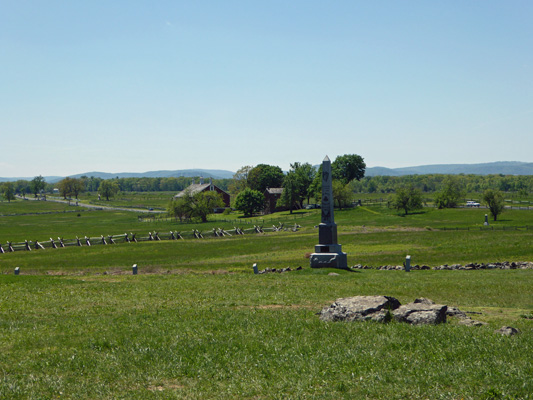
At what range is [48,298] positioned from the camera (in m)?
19.9

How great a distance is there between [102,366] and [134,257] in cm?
3482

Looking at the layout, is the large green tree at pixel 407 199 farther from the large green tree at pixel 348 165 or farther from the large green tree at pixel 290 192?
the large green tree at pixel 348 165

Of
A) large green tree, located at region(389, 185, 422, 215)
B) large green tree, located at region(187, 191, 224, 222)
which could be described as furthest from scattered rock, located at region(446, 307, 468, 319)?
large green tree, located at region(389, 185, 422, 215)

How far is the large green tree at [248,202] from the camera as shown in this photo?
368 ft

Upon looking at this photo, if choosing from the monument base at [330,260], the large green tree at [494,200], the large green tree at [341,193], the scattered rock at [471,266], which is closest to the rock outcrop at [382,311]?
the monument base at [330,260]

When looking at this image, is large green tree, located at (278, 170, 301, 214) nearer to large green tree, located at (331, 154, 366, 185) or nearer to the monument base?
large green tree, located at (331, 154, 366, 185)

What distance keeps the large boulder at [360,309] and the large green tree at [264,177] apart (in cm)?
12181

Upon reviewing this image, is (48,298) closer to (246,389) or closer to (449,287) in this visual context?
(246,389)

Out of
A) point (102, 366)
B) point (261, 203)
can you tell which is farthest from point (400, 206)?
point (102, 366)

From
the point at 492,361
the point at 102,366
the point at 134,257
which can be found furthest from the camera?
the point at 134,257

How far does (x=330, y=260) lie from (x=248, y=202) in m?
81.8

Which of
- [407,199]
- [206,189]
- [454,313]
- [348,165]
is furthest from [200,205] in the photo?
[454,313]

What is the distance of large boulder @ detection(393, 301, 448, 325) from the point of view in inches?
523

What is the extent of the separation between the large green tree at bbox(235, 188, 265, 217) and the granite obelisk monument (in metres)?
80.5
